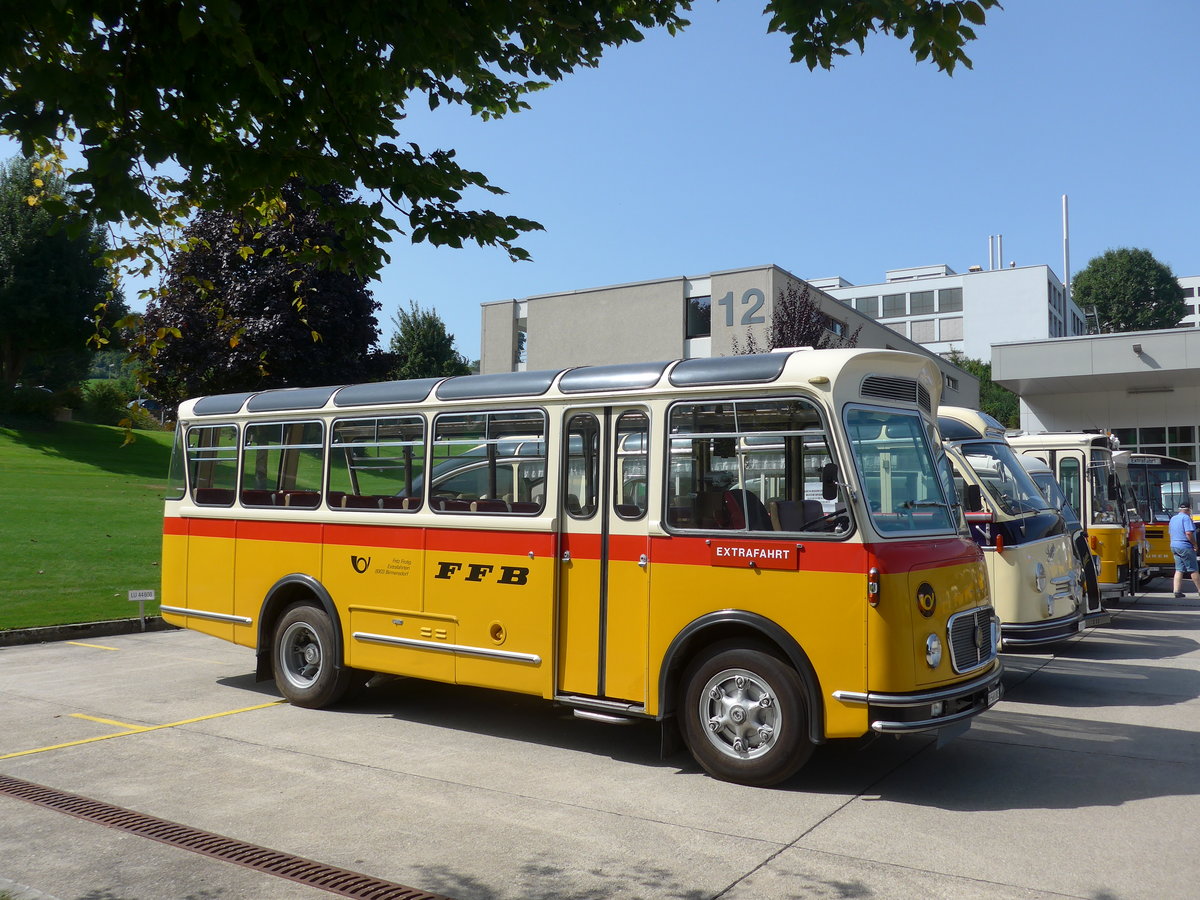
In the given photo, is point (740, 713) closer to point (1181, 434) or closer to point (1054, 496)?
point (1054, 496)

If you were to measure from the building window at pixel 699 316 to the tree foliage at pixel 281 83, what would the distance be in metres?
33.7

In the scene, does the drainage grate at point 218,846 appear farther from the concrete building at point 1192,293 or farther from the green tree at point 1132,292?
the concrete building at point 1192,293

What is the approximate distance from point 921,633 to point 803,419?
5.08 ft

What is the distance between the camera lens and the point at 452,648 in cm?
812

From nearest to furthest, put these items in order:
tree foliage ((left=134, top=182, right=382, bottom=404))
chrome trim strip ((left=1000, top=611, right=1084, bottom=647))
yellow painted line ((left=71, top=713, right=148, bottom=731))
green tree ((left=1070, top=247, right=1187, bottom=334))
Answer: yellow painted line ((left=71, top=713, right=148, bottom=731)), chrome trim strip ((left=1000, top=611, right=1084, bottom=647)), tree foliage ((left=134, top=182, right=382, bottom=404)), green tree ((left=1070, top=247, right=1187, bottom=334))

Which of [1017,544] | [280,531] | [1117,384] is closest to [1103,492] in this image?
[1017,544]

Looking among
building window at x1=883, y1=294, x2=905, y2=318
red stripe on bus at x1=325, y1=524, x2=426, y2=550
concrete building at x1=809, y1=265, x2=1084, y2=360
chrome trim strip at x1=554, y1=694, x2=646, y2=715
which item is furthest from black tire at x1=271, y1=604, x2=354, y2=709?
building window at x1=883, y1=294, x2=905, y2=318

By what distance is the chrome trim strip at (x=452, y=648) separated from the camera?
7.66 metres

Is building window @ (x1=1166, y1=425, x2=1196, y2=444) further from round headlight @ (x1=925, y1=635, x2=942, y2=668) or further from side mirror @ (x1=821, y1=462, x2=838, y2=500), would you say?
side mirror @ (x1=821, y1=462, x2=838, y2=500)

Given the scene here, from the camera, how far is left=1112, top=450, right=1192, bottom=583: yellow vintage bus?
20156 mm

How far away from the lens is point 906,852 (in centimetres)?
531

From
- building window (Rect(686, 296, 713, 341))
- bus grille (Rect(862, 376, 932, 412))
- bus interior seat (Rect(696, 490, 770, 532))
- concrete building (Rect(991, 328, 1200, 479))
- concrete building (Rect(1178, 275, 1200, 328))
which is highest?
concrete building (Rect(1178, 275, 1200, 328))

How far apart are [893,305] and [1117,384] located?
200 ft

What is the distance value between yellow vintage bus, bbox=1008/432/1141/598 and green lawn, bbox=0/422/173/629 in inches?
553
